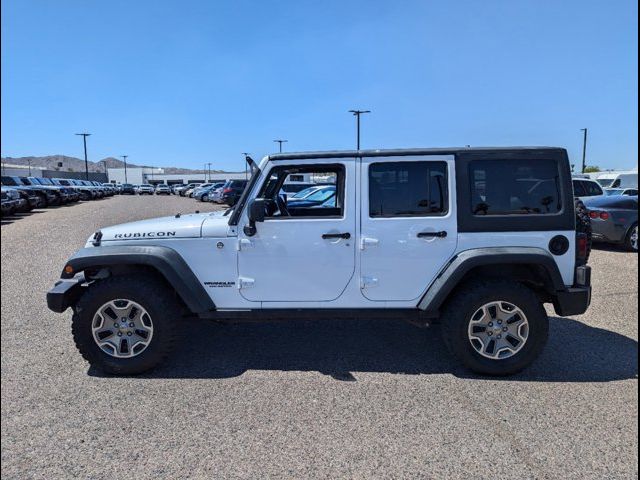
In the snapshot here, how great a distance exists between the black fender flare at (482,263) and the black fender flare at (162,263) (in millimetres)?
1940

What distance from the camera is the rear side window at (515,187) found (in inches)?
150

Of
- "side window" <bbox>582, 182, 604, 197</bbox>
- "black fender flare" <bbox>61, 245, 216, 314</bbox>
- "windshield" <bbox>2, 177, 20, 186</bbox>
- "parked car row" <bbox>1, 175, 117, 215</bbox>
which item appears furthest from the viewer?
"windshield" <bbox>2, 177, 20, 186</bbox>

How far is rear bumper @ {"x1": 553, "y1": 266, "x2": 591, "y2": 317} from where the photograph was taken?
148 inches

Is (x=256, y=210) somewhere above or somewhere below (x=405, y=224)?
above

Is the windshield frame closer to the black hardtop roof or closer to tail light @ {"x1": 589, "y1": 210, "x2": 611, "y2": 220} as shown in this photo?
the black hardtop roof

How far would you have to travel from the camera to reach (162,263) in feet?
12.2

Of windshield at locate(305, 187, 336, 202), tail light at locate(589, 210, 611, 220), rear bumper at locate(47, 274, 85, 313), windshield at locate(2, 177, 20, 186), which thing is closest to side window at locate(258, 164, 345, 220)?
windshield at locate(305, 187, 336, 202)

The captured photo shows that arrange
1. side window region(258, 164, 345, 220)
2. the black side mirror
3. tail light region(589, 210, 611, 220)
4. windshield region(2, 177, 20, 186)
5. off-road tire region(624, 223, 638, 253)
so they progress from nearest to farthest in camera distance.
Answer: the black side mirror → side window region(258, 164, 345, 220) → off-road tire region(624, 223, 638, 253) → tail light region(589, 210, 611, 220) → windshield region(2, 177, 20, 186)

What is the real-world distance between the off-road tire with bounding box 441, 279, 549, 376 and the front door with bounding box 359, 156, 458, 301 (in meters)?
0.36

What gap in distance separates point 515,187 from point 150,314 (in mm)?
3343

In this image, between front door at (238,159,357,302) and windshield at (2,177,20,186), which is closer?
front door at (238,159,357,302)

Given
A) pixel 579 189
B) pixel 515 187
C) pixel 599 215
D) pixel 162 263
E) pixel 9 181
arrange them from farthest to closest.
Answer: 1. pixel 9 181
2. pixel 579 189
3. pixel 599 215
4. pixel 515 187
5. pixel 162 263

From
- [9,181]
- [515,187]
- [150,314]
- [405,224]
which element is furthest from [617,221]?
[9,181]

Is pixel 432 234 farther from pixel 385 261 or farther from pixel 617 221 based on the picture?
pixel 617 221
